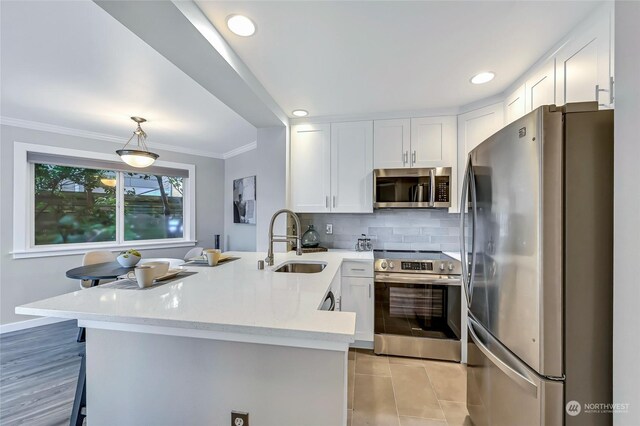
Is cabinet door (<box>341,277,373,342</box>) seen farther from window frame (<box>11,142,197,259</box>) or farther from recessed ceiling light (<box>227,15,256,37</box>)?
window frame (<box>11,142,197,259</box>)

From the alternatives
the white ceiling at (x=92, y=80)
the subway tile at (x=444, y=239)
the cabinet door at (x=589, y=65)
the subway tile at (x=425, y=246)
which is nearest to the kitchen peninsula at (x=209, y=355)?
the white ceiling at (x=92, y=80)

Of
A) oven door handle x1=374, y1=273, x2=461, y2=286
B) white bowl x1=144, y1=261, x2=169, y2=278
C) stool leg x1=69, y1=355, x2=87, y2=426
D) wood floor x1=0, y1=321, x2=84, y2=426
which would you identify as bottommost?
wood floor x1=0, y1=321, x2=84, y2=426

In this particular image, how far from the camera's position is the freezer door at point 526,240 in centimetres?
96

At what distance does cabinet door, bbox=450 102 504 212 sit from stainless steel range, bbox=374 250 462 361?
900 mm

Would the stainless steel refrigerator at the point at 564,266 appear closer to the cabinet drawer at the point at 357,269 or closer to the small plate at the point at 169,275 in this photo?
the cabinet drawer at the point at 357,269

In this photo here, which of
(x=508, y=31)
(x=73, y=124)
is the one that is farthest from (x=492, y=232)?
(x=73, y=124)

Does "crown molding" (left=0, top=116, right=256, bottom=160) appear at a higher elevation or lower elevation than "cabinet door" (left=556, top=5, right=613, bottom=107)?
higher

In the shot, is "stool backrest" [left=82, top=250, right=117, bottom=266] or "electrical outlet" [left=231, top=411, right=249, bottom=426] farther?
"stool backrest" [left=82, top=250, right=117, bottom=266]

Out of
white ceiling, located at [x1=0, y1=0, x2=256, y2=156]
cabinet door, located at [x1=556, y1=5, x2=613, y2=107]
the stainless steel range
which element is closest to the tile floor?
the stainless steel range

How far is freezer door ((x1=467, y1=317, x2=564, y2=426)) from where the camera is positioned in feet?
3.21

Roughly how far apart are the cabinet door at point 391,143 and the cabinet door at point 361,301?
1232mm

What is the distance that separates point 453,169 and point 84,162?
4.60 meters

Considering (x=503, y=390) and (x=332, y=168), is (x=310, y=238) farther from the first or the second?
(x=503, y=390)

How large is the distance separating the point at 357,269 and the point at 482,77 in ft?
6.23
